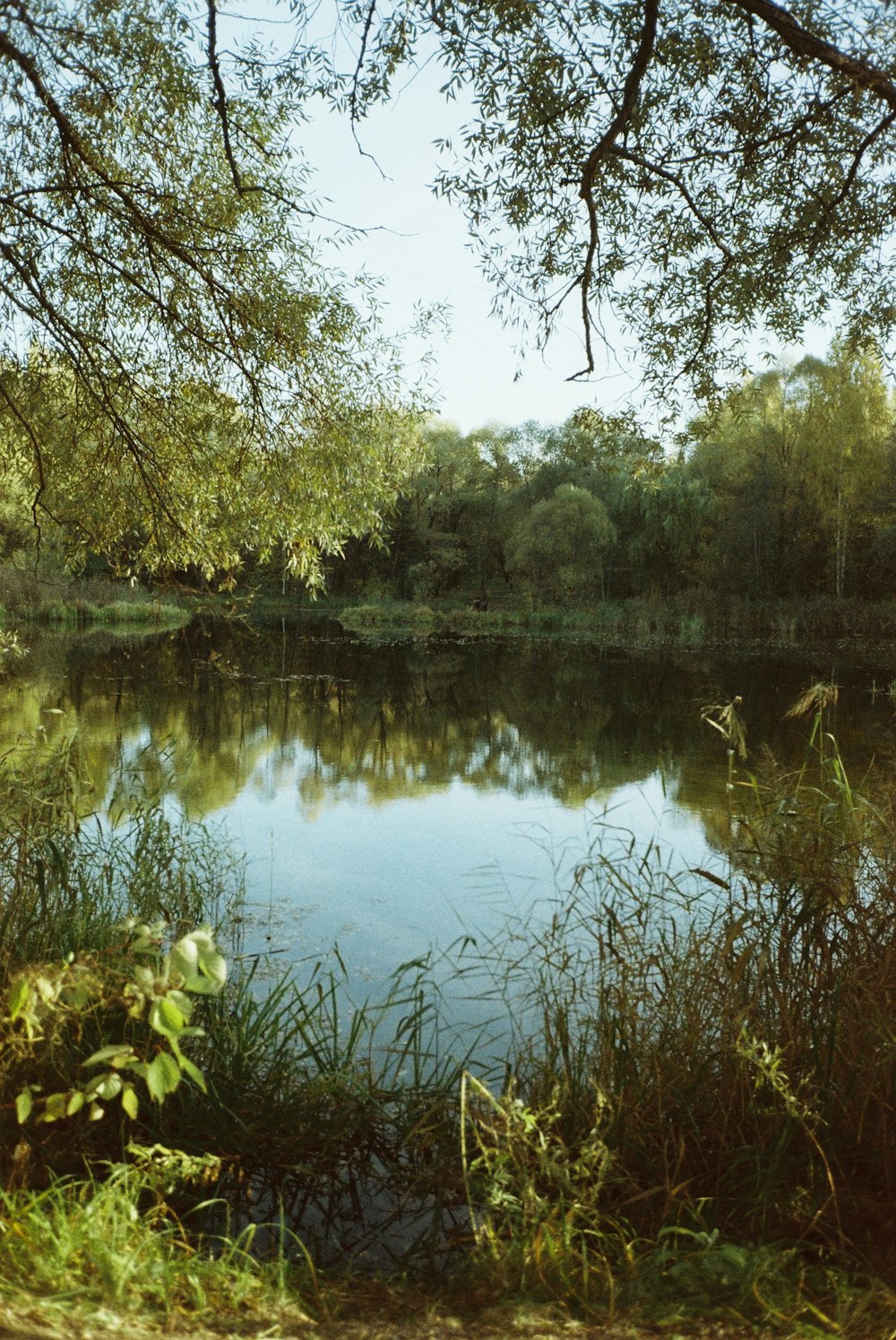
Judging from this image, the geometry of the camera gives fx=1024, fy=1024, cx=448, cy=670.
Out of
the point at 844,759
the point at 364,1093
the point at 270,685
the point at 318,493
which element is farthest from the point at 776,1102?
the point at 270,685

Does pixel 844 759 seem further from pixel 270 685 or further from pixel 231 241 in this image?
pixel 270 685

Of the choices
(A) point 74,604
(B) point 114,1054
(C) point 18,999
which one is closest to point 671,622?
(A) point 74,604

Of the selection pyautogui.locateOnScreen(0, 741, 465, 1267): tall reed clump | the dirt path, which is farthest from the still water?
the dirt path

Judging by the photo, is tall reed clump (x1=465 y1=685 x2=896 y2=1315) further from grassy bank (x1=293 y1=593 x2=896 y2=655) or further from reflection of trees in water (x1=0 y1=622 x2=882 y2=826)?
grassy bank (x1=293 y1=593 x2=896 y2=655)

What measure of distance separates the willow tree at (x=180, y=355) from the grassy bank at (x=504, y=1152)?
10.4ft

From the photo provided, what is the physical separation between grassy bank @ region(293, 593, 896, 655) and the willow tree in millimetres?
27842

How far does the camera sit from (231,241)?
7039 millimetres

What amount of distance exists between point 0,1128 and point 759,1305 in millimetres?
2534

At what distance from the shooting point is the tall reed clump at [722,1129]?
3.13 m

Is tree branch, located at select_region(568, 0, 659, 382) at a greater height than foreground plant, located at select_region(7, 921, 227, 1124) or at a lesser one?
greater

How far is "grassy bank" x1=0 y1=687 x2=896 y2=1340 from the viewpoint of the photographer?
9.27ft

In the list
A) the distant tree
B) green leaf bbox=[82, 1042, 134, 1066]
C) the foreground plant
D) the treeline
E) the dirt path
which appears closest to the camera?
the dirt path

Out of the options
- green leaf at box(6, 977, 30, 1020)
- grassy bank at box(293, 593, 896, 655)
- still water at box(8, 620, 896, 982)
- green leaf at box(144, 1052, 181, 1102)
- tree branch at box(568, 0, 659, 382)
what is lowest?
still water at box(8, 620, 896, 982)

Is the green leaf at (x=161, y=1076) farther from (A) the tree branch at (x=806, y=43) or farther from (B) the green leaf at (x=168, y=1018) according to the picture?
(A) the tree branch at (x=806, y=43)
